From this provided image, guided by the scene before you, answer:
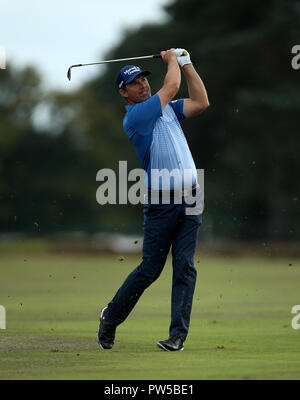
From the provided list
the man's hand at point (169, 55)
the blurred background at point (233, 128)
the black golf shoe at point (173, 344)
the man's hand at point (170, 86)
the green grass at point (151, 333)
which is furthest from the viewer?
the blurred background at point (233, 128)

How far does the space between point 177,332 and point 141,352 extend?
359 millimetres

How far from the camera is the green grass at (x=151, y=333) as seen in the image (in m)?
7.57

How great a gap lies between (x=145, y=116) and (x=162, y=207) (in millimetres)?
803

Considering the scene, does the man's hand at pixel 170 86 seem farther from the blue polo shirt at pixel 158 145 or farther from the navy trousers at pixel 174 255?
the navy trousers at pixel 174 255

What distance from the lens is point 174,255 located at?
8.88 meters

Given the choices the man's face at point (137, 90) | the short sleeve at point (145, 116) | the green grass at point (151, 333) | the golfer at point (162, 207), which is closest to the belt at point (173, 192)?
the golfer at point (162, 207)

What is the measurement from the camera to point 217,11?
4256 cm

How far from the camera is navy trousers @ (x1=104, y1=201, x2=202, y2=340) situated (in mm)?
8758

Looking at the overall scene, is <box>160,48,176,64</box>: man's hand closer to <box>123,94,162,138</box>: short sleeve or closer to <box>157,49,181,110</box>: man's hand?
<box>157,49,181,110</box>: man's hand

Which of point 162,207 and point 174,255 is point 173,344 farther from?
point 162,207

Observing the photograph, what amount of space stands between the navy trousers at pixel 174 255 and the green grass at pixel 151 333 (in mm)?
409
